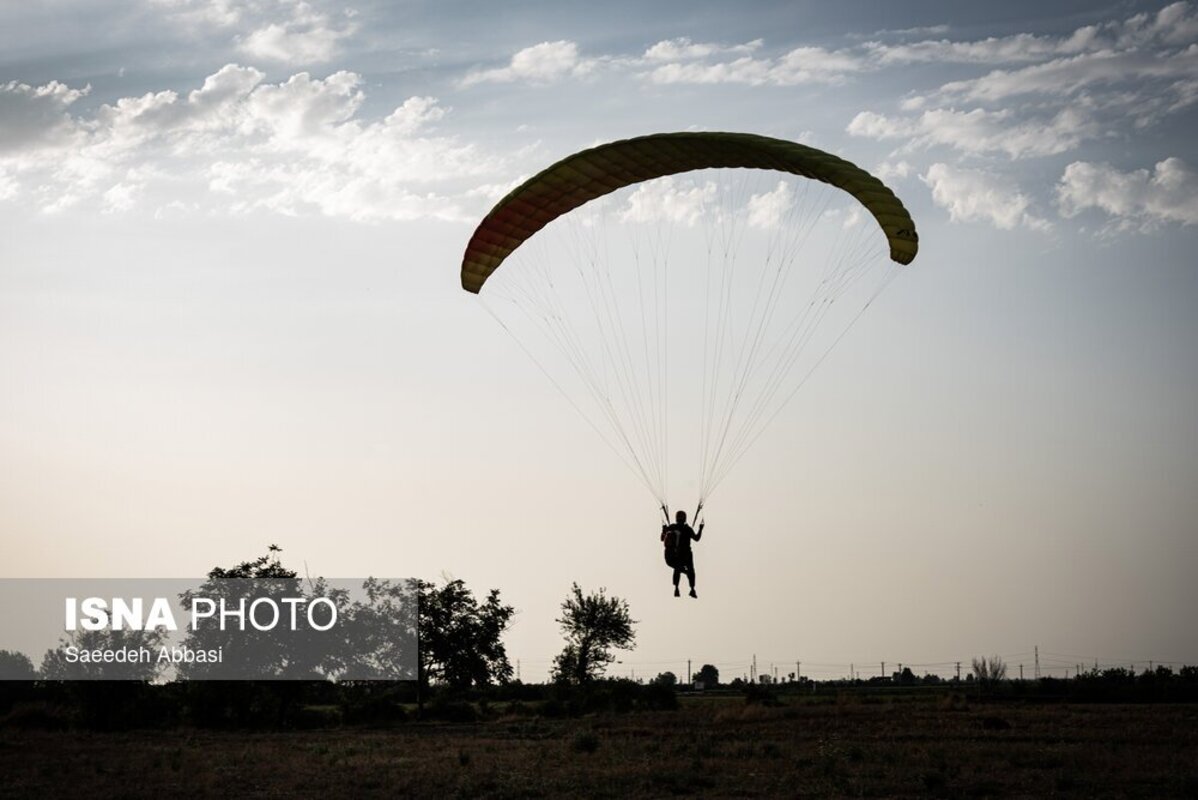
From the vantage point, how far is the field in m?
23.5

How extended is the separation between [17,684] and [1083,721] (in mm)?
50244

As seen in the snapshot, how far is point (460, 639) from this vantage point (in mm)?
71438

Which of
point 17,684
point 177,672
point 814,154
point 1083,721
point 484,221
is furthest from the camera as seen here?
point 17,684

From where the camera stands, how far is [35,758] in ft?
107

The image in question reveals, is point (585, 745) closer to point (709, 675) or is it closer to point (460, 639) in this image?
point (460, 639)

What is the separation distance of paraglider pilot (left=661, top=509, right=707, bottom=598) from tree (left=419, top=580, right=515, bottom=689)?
51122 millimetres

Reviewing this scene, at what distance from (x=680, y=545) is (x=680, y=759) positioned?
Result: 27.9 feet

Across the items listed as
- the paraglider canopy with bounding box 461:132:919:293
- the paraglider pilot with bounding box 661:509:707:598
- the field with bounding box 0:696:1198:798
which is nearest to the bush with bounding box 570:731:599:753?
the field with bounding box 0:696:1198:798

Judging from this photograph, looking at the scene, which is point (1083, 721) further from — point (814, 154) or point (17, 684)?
point (17, 684)

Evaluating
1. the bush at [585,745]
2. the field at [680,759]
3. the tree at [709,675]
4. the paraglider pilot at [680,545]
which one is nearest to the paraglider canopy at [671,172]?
the paraglider pilot at [680,545]

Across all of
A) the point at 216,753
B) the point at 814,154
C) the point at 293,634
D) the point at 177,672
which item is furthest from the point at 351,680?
the point at 814,154

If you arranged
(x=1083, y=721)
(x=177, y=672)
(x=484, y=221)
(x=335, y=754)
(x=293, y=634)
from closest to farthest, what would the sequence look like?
1. (x=484, y=221)
2. (x=335, y=754)
3. (x=1083, y=721)
4. (x=177, y=672)
5. (x=293, y=634)

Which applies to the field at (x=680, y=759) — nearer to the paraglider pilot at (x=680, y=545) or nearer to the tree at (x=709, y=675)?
the paraglider pilot at (x=680, y=545)

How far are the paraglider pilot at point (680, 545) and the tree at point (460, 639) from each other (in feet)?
168
